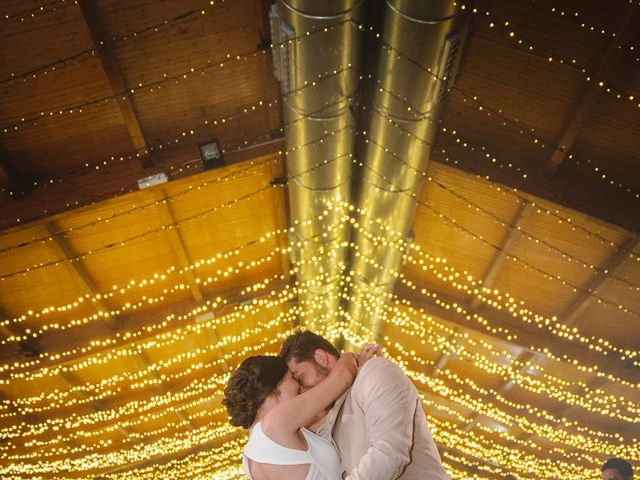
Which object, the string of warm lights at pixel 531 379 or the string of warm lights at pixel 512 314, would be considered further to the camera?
the string of warm lights at pixel 531 379

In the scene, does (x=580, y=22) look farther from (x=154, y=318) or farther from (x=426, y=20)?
(x=154, y=318)

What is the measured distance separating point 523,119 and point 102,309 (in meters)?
4.93

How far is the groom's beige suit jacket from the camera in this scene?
1.32m

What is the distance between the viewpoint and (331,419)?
177cm

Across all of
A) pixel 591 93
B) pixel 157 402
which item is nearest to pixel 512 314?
pixel 591 93

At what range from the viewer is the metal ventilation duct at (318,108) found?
7.45 feet

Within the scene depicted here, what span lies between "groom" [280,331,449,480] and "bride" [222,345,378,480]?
64mm

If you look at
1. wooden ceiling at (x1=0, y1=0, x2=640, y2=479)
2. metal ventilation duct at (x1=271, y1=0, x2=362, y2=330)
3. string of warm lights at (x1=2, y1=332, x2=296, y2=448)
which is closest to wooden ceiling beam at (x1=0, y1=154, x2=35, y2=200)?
wooden ceiling at (x1=0, y1=0, x2=640, y2=479)

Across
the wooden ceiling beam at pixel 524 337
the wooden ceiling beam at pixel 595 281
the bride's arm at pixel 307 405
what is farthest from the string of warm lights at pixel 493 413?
the bride's arm at pixel 307 405

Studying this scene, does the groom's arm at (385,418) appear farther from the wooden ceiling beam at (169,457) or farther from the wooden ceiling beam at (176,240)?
the wooden ceiling beam at (169,457)

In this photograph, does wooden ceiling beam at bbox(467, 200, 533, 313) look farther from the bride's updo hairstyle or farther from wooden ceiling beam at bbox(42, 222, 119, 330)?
wooden ceiling beam at bbox(42, 222, 119, 330)

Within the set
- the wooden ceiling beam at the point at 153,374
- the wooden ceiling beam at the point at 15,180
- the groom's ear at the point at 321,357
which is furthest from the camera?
the wooden ceiling beam at the point at 153,374

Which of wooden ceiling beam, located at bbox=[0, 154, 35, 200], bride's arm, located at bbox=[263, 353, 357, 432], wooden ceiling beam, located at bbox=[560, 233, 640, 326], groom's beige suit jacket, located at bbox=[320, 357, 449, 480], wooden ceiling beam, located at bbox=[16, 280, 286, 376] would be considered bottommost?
groom's beige suit jacket, located at bbox=[320, 357, 449, 480]

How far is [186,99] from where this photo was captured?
11.6 feet
